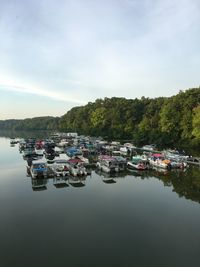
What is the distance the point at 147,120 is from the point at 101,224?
62.5m

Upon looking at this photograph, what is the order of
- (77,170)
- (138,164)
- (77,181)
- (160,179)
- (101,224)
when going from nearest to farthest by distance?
1. (101,224)
2. (77,181)
3. (160,179)
4. (77,170)
5. (138,164)

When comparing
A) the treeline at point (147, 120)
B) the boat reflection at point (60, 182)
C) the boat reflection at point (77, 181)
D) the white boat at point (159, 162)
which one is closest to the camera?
the boat reflection at point (60, 182)

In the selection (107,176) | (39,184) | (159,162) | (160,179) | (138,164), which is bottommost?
(39,184)

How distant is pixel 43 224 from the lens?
66.4 feet

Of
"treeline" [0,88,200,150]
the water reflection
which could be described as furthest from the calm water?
"treeline" [0,88,200,150]

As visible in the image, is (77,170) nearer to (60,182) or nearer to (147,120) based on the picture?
(60,182)

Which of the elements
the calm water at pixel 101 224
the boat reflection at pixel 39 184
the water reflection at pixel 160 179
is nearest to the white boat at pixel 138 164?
the water reflection at pixel 160 179

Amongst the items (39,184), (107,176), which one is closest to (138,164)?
(107,176)

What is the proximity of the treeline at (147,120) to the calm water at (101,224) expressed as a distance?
34.4 meters

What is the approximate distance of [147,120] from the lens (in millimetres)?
80500

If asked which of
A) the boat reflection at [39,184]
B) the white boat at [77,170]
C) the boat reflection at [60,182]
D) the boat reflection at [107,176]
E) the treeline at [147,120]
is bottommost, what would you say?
the boat reflection at [39,184]

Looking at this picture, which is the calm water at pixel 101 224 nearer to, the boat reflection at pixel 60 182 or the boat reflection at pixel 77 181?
the boat reflection at pixel 60 182

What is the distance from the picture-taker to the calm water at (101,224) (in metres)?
15.6

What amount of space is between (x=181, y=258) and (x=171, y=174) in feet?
76.7
